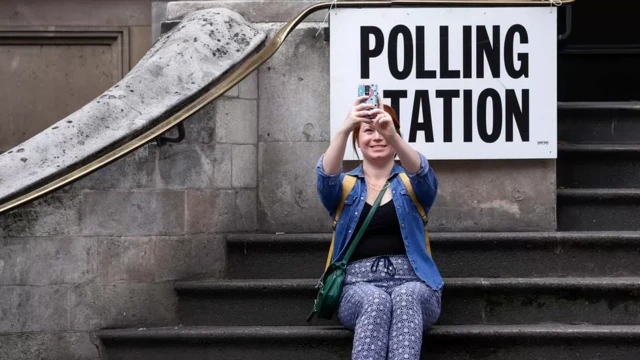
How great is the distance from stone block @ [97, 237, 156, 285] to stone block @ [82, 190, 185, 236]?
0.05 metres

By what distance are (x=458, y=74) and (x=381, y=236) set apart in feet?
5.31

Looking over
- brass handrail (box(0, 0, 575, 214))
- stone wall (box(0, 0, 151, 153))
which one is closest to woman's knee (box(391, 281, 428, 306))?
brass handrail (box(0, 0, 575, 214))

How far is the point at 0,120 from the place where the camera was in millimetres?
9547

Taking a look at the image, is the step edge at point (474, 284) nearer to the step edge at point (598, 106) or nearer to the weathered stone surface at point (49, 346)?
the weathered stone surface at point (49, 346)

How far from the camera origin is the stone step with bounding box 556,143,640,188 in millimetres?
8031

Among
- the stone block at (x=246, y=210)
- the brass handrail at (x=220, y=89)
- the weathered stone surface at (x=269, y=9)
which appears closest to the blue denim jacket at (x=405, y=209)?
the brass handrail at (x=220, y=89)

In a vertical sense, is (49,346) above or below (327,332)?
below

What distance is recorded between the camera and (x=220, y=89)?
709 cm

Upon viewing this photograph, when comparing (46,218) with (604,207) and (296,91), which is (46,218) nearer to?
(296,91)

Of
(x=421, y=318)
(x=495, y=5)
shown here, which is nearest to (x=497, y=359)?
(x=421, y=318)

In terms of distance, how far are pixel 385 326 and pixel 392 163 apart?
0.93 meters

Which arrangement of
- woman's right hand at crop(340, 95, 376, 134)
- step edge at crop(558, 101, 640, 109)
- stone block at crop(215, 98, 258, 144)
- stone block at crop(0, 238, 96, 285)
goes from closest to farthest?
woman's right hand at crop(340, 95, 376, 134) → stone block at crop(0, 238, 96, 285) → stone block at crop(215, 98, 258, 144) → step edge at crop(558, 101, 640, 109)

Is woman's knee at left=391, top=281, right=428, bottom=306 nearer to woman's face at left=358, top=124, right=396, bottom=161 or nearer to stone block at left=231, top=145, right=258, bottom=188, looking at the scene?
woman's face at left=358, top=124, right=396, bottom=161

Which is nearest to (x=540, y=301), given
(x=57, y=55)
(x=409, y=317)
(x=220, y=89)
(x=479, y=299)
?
(x=479, y=299)
